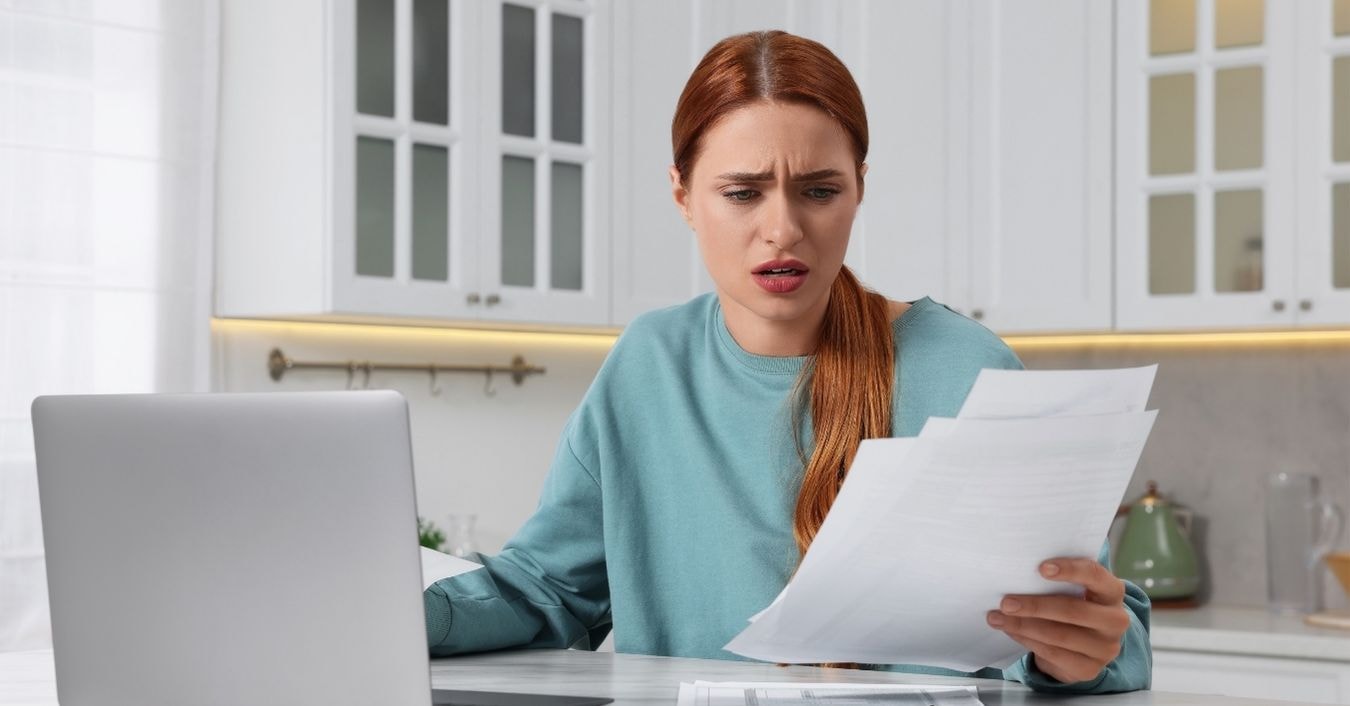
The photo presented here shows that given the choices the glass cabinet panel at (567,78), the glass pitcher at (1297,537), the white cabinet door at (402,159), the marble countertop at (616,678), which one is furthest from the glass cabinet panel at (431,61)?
the glass pitcher at (1297,537)

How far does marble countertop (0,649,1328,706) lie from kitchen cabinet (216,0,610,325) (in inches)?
58.6

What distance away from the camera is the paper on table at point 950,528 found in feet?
2.97

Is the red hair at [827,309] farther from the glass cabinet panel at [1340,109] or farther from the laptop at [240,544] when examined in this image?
the glass cabinet panel at [1340,109]

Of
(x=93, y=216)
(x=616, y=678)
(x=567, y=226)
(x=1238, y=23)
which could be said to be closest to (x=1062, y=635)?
(x=616, y=678)

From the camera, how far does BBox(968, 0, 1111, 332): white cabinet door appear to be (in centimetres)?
326

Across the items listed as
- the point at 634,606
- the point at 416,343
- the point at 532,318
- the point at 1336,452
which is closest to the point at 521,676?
the point at 634,606

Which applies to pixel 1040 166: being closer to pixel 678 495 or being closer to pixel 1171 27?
pixel 1171 27

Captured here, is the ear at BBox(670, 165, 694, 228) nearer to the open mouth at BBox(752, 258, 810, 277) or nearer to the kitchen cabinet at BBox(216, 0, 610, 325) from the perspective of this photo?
the open mouth at BBox(752, 258, 810, 277)

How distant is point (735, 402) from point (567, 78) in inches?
70.7

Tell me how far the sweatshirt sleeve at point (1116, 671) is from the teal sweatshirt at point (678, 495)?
26 centimetres

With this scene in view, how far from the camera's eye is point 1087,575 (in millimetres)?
1002

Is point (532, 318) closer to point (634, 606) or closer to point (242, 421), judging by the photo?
point (634, 606)

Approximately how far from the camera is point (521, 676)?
4.11 ft

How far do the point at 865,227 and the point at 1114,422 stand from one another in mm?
2502
